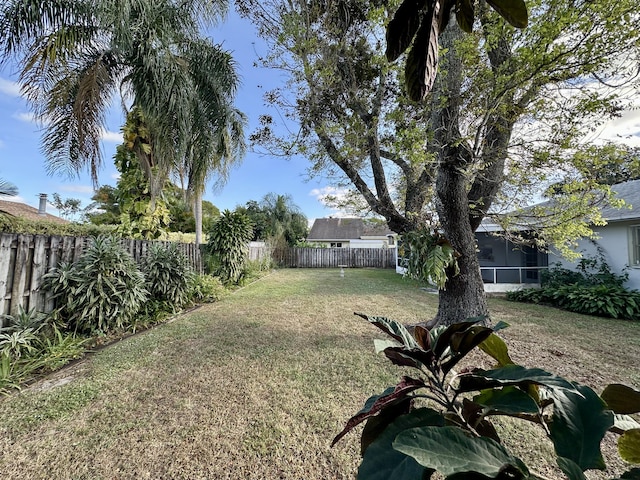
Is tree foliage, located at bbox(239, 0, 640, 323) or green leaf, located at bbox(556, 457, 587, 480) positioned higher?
tree foliage, located at bbox(239, 0, 640, 323)

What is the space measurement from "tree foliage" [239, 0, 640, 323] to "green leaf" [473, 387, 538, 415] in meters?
2.68

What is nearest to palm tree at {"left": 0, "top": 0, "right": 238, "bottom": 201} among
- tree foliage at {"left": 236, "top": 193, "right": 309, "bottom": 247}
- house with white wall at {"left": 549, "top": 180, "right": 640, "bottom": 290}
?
house with white wall at {"left": 549, "top": 180, "right": 640, "bottom": 290}

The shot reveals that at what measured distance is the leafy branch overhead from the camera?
687mm

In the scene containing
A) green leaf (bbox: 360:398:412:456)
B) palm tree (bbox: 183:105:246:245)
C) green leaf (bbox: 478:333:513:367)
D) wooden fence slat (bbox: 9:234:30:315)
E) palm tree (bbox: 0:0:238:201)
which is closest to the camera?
green leaf (bbox: 360:398:412:456)

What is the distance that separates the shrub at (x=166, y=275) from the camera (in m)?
5.13

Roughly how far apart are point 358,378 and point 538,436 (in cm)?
142

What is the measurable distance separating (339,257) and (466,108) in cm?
1449

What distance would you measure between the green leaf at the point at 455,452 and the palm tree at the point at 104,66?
278 inches

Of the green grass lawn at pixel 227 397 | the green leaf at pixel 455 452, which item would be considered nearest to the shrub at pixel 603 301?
the green grass lawn at pixel 227 397

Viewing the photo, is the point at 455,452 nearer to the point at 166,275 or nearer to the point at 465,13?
the point at 465,13

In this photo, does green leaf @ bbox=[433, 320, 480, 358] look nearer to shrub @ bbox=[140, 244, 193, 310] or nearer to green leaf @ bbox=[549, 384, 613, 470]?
green leaf @ bbox=[549, 384, 613, 470]

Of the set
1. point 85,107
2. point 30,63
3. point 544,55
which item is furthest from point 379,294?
point 30,63

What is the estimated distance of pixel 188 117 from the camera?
641 centimetres

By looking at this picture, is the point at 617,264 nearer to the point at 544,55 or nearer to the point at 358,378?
the point at 544,55
